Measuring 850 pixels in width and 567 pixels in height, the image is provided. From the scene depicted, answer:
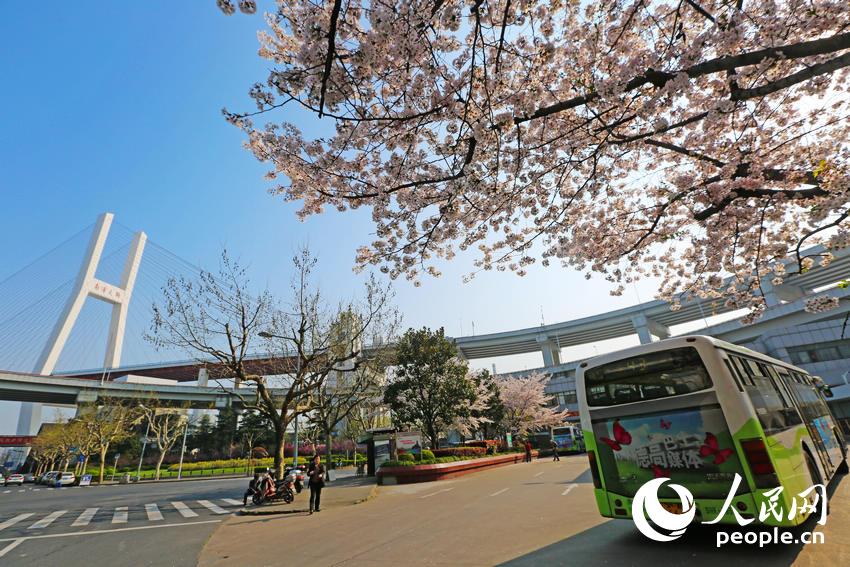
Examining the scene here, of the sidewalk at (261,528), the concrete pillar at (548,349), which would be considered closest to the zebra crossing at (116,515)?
the sidewalk at (261,528)

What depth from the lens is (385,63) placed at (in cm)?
623

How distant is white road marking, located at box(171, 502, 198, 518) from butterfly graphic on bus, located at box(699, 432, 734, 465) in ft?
49.4

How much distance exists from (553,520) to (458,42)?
31.0 ft

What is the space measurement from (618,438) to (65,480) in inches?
2025

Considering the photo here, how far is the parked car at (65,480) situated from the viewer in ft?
125

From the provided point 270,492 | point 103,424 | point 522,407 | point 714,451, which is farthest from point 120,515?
point 522,407

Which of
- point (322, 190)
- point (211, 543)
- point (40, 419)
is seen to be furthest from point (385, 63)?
point (40, 419)

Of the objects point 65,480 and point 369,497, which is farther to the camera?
point 65,480

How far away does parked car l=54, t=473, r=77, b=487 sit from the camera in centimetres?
3819

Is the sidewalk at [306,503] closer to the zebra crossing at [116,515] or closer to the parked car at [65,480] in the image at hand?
the zebra crossing at [116,515]

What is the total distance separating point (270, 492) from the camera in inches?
600

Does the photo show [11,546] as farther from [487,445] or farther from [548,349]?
[548,349]

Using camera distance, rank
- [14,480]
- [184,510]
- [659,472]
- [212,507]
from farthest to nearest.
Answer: [14,480] < [212,507] < [184,510] < [659,472]

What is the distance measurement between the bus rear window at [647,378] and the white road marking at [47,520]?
1646 centimetres
